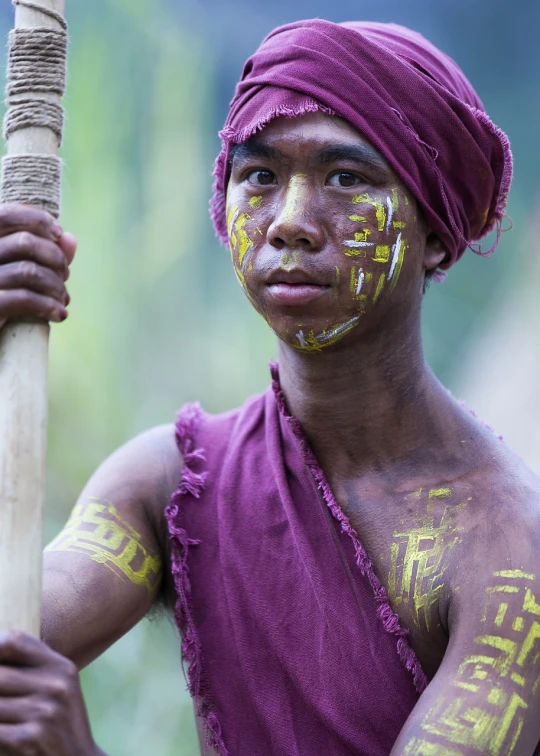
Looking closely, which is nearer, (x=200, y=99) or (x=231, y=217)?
(x=231, y=217)

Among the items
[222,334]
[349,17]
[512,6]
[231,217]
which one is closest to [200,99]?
[349,17]

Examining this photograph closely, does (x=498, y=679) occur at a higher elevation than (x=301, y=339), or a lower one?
lower

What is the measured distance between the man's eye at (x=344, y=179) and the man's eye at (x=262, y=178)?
150mm

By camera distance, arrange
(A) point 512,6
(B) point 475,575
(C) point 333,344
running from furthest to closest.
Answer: (A) point 512,6 → (C) point 333,344 → (B) point 475,575

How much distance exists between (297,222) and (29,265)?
0.67 meters

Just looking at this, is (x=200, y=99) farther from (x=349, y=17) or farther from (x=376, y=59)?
(x=376, y=59)

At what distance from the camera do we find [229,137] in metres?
2.86

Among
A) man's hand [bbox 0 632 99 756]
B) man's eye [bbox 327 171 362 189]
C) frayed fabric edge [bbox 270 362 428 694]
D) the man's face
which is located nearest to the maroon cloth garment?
frayed fabric edge [bbox 270 362 428 694]

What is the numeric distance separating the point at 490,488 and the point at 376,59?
3.45 feet

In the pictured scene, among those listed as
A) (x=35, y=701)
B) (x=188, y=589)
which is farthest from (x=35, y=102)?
(x=188, y=589)

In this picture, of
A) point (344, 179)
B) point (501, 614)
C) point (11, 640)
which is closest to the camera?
point (11, 640)

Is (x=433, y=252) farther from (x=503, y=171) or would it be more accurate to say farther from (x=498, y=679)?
(x=498, y=679)

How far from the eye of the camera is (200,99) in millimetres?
6281

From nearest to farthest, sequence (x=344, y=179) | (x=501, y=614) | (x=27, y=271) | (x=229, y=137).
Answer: (x=27, y=271)
(x=501, y=614)
(x=344, y=179)
(x=229, y=137)
